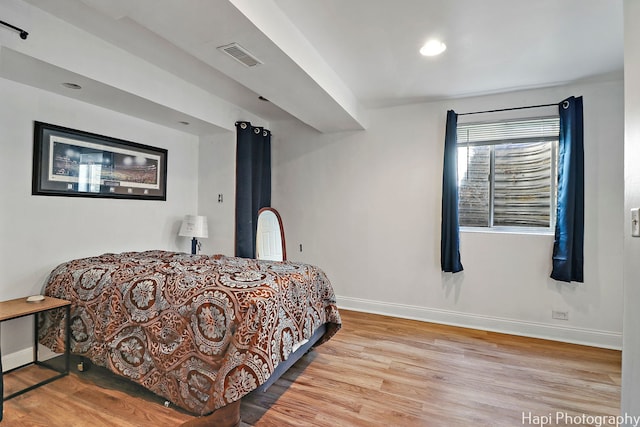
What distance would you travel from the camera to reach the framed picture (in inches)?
101

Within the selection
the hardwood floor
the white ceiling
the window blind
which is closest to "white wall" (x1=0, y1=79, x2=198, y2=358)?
the white ceiling

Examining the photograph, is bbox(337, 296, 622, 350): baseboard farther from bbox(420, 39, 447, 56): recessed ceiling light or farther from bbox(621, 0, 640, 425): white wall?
bbox(420, 39, 447, 56): recessed ceiling light

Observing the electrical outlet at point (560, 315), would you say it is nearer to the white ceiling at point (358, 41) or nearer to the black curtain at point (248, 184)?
the white ceiling at point (358, 41)

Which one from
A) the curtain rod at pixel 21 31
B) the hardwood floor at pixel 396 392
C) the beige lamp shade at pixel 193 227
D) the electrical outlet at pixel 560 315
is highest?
the curtain rod at pixel 21 31

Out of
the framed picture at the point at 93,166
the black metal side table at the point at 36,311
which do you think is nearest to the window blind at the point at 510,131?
the framed picture at the point at 93,166

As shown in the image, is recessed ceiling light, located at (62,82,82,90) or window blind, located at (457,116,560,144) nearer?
recessed ceiling light, located at (62,82,82,90)

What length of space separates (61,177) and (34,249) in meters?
0.63

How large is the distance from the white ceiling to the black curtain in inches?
31.3

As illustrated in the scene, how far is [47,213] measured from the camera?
102 inches

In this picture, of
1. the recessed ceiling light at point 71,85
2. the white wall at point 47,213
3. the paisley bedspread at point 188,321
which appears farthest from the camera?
the recessed ceiling light at point 71,85

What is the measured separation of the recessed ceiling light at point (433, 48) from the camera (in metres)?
2.39

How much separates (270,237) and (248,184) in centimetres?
84

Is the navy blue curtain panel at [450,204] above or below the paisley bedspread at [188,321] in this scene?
above

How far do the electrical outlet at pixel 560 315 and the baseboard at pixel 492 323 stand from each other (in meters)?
0.09
